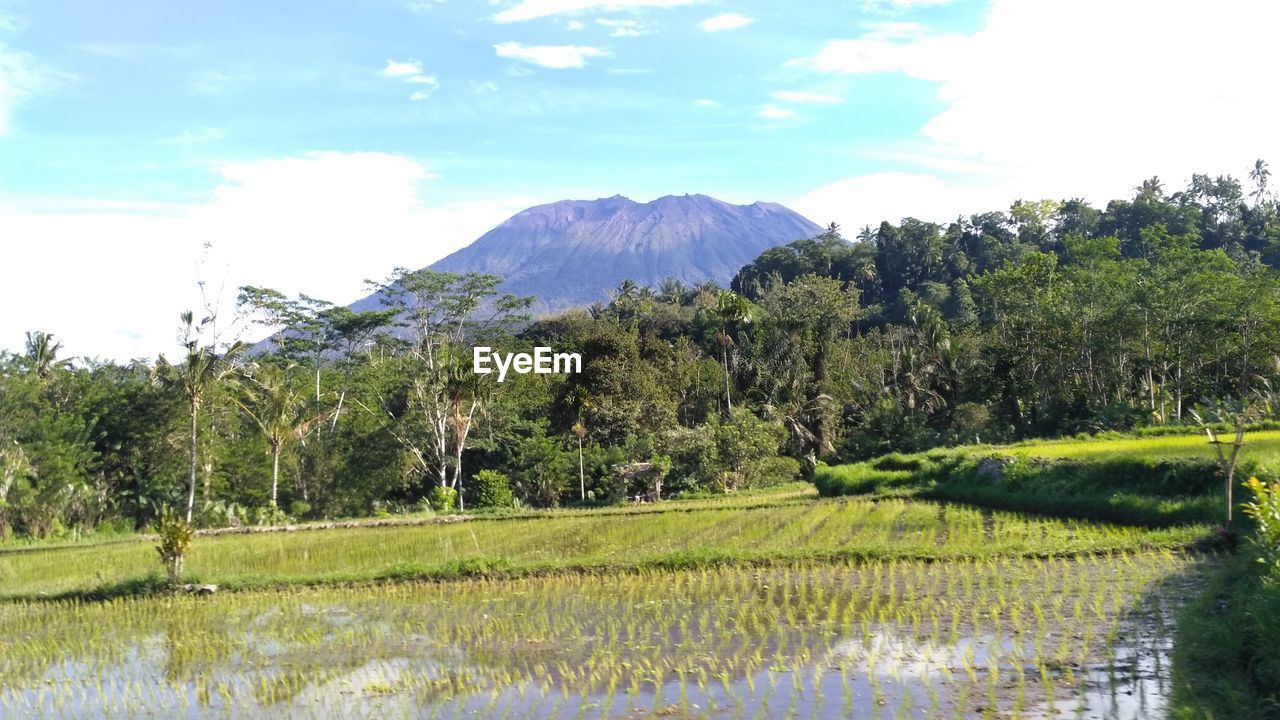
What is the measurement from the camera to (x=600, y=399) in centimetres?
3158

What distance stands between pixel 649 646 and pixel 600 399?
75.9ft

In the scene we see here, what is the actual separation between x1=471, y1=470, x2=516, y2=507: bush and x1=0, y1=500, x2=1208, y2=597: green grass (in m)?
4.56

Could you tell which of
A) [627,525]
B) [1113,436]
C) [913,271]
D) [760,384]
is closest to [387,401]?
[760,384]

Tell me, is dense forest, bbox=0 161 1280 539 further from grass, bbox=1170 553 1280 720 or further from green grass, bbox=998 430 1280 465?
grass, bbox=1170 553 1280 720

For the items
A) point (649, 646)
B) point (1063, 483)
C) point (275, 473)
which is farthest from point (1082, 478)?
point (275, 473)

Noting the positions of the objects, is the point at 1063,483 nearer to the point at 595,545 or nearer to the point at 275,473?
the point at 595,545

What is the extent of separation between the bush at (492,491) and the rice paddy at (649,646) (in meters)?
14.6

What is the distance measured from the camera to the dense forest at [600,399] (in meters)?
25.5

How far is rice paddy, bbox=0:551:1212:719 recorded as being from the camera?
6781mm

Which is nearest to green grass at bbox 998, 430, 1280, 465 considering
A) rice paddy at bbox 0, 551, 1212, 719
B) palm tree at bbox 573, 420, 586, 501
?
rice paddy at bbox 0, 551, 1212, 719

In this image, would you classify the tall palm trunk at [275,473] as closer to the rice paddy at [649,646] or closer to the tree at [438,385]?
the tree at [438,385]

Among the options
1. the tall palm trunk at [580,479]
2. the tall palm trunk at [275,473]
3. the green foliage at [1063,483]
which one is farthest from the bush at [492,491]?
the green foliage at [1063,483]

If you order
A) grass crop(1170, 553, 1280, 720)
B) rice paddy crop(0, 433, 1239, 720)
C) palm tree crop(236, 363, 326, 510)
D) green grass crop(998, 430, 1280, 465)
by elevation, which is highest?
palm tree crop(236, 363, 326, 510)

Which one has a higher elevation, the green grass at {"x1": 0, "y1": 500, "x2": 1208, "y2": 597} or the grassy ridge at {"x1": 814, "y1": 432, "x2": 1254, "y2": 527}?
the grassy ridge at {"x1": 814, "y1": 432, "x2": 1254, "y2": 527}
